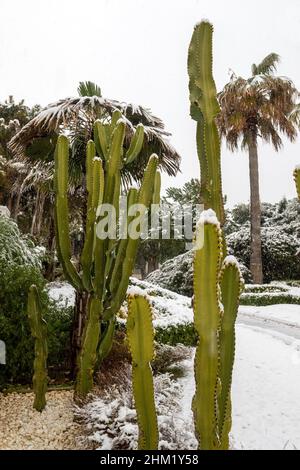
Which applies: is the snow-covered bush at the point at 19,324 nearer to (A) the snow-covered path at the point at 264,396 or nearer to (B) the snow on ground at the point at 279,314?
(A) the snow-covered path at the point at 264,396

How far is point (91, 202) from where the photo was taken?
4.02 meters

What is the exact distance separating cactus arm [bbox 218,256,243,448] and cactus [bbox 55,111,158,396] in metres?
1.92

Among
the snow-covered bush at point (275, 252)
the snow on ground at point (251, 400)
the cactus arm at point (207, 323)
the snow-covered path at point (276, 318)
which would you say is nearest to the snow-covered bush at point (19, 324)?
the snow on ground at point (251, 400)

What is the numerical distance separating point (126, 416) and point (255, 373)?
2.20 metres

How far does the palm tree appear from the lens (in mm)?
15159

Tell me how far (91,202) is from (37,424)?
7.41ft

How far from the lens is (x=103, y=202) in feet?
14.0

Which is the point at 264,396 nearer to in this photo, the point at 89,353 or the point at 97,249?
the point at 89,353

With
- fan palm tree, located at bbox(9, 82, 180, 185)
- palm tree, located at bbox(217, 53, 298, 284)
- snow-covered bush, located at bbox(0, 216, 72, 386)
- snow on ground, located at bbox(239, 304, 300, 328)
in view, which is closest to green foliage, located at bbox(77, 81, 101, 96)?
fan palm tree, located at bbox(9, 82, 180, 185)

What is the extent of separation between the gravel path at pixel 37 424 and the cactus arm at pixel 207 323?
1.88 meters

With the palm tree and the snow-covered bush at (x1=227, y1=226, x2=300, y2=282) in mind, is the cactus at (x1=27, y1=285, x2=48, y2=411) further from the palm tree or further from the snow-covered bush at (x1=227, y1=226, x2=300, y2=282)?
the snow-covered bush at (x1=227, y1=226, x2=300, y2=282)

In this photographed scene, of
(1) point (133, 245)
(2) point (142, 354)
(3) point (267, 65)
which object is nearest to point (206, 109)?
(2) point (142, 354)
